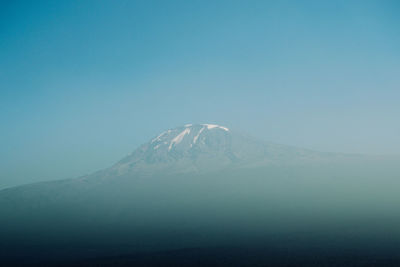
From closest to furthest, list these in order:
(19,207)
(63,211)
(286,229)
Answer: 1. (286,229)
2. (63,211)
3. (19,207)

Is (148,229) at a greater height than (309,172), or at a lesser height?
lesser

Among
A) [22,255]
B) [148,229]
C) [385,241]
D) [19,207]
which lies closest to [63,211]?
[19,207]

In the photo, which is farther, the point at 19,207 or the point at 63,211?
the point at 19,207

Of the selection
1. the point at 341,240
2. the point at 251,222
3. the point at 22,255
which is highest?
the point at 251,222

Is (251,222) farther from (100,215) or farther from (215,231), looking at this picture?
(100,215)

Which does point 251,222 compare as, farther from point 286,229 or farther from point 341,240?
point 341,240

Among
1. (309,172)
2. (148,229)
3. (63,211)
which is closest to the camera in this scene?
(148,229)

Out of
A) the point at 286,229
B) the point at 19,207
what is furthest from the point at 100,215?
the point at 286,229
